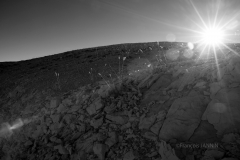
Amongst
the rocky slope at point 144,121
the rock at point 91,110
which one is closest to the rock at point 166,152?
the rocky slope at point 144,121

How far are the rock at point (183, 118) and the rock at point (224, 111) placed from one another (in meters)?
0.26

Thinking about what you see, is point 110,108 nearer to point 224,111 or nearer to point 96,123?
point 96,123

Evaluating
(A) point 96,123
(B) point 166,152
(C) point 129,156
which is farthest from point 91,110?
(B) point 166,152

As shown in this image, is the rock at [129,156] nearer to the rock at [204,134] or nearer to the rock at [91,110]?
the rock at [204,134]

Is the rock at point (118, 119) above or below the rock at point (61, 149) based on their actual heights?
above

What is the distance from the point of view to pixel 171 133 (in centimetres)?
434

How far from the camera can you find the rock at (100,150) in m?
4.41

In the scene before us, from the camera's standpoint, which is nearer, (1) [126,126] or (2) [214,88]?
(2) [214,88]

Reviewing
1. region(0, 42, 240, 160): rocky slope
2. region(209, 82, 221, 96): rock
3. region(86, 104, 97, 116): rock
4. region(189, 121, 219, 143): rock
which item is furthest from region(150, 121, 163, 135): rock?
region(86, 104, 97, 116): rock

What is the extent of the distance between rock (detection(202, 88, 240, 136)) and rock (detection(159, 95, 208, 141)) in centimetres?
26

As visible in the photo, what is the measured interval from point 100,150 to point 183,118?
2.93m

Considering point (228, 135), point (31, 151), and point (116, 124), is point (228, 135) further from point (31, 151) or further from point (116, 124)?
point (31, 151)

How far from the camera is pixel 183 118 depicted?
453cm

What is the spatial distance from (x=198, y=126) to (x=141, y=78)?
370 centimetres
